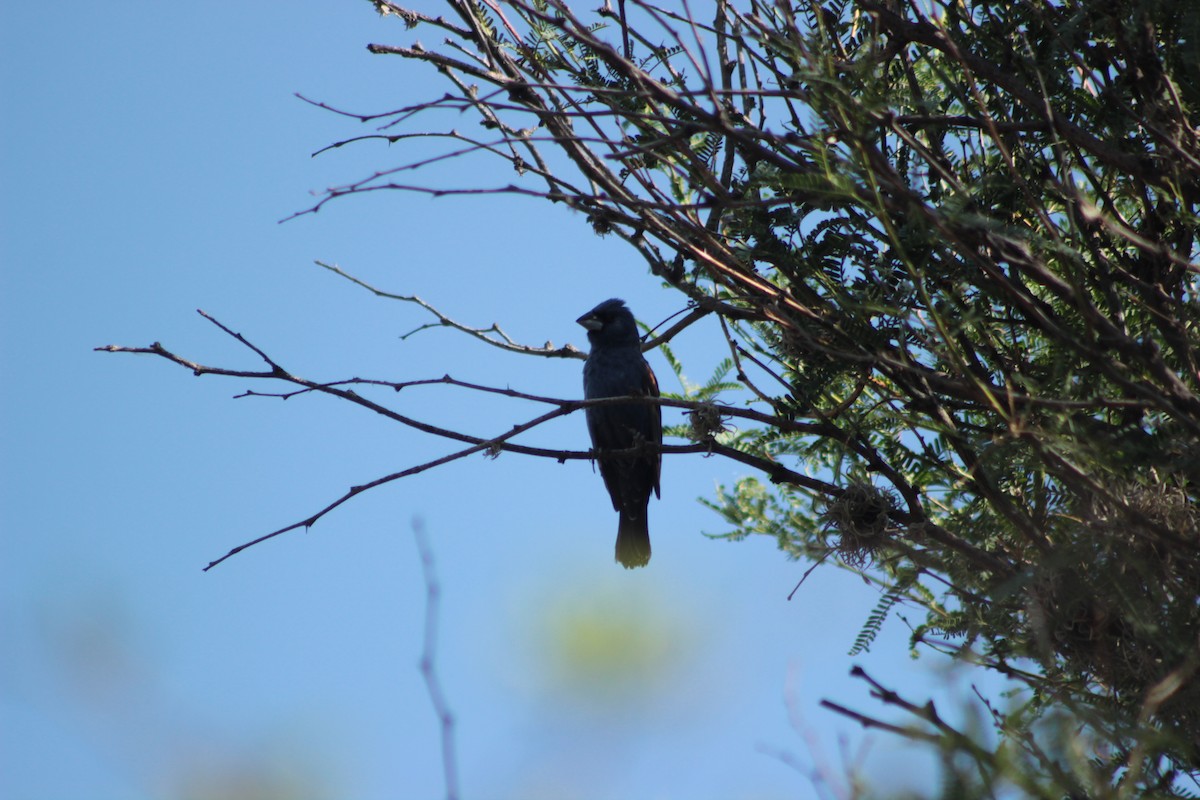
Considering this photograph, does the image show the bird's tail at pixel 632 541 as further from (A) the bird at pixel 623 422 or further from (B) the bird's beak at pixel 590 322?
(B) the bird's beak at pixel 590 322

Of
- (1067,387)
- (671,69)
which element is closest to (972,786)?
(1067,387)

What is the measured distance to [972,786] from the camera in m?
1.71

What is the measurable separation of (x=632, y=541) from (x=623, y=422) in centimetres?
78

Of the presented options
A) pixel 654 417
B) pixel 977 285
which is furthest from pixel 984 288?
pixel 654 417

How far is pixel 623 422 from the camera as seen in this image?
7121mm

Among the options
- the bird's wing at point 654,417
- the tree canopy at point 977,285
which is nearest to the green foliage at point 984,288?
the tree canopy at point 977,285

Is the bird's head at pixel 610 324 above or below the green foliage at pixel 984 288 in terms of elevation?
above

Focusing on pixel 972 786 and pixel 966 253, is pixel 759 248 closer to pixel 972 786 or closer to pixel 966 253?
pixel 966 253

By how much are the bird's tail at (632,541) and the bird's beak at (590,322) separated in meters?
1.20

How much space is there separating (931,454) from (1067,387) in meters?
0.89

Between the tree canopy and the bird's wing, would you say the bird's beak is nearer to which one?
the bird's wing

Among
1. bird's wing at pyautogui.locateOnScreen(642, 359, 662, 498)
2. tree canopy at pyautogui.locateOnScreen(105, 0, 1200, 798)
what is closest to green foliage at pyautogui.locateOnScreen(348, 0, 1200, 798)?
tree canopy at pyautogui.locateOnScreen(105, 0, 1200, 798)

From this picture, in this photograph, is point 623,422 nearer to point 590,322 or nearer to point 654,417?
point 654,417

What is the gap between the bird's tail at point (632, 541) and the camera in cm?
722
